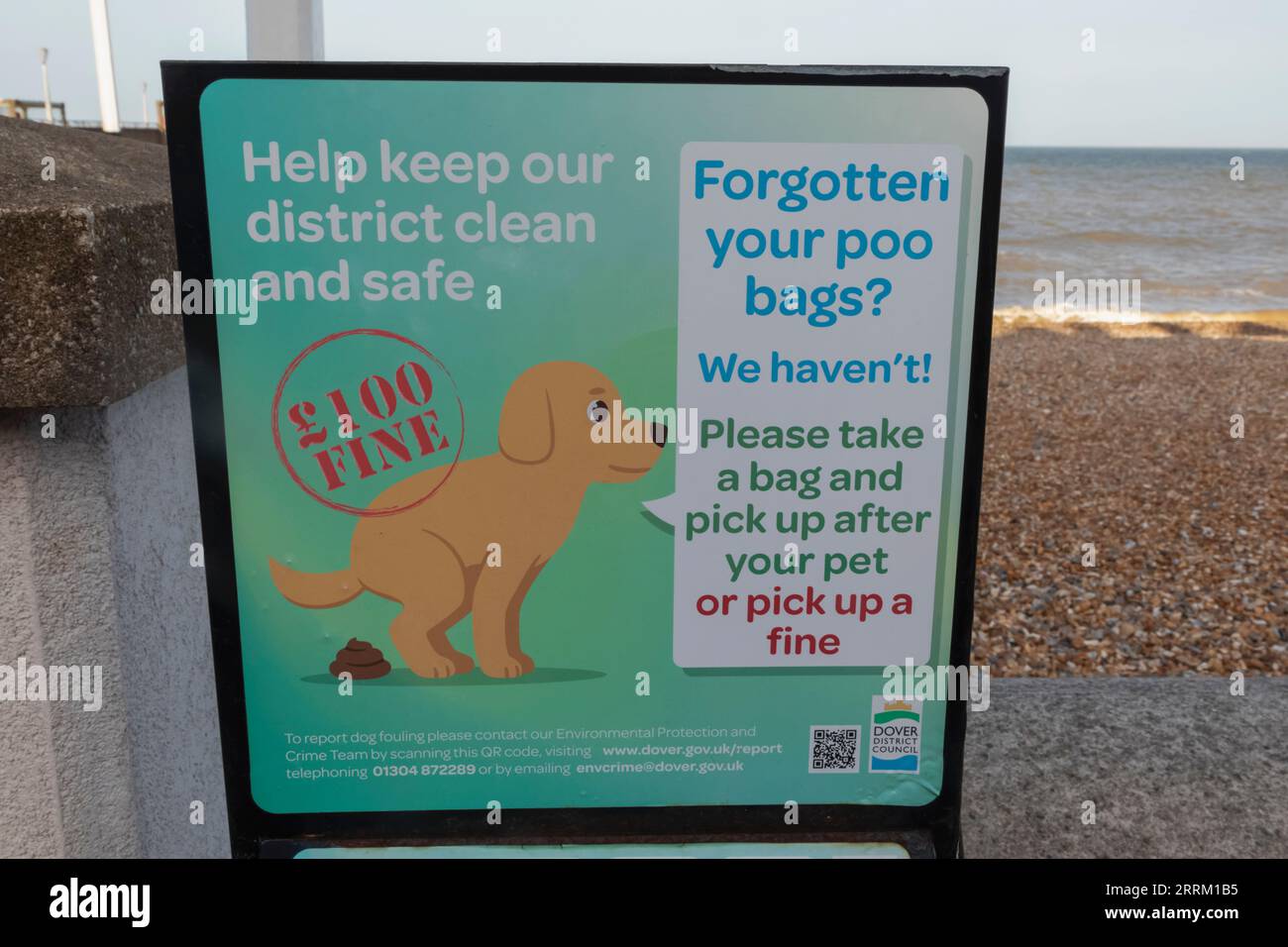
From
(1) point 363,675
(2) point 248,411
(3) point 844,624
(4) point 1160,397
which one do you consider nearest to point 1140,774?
(3) point 844,624

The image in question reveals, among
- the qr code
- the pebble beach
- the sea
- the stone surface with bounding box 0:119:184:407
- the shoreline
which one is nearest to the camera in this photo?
the stone surface with bounding box 0:119:184:407

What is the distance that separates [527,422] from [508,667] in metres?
0.44

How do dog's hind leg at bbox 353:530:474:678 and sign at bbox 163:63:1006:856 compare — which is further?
dog's hind leg at bbox 353:530:474:678

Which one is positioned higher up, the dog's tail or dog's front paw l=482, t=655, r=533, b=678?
the dog's tail

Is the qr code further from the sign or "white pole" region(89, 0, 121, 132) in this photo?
"white pole" region(89, 0, 121, 132)

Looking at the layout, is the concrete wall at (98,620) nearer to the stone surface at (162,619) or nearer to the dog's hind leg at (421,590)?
the stone surface at (162,619)

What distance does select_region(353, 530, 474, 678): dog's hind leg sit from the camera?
5.83ft

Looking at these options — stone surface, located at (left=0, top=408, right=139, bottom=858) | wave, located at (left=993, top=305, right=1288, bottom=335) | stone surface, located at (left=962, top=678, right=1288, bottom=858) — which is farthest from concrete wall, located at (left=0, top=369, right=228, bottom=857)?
wave, located at (left=993, top=305, right=1288, bottom=335)

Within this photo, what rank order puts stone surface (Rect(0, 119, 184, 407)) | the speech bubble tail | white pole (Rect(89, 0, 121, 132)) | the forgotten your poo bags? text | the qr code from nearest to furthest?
Result: stone surface (Rect(0, 119, 184, 407)), the forgotten your poo bags? text, the speech bubble tail, the qr code, white pole (Rect(89, 0, 121, 132))

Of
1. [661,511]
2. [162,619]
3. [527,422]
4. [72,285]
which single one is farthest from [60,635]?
[661,511]

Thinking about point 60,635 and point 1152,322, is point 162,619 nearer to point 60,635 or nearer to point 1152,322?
point 60,635

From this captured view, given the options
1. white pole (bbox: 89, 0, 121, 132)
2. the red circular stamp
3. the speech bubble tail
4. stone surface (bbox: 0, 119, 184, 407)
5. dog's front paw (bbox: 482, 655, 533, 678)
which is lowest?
dog's front paw (bbox: 482, 655, 533, 678)

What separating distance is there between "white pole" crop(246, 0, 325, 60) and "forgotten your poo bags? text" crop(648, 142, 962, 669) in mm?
1317

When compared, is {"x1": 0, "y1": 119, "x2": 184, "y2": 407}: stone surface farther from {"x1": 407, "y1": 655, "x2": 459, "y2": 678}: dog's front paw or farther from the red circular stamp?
{"x1": 407, "y1": 655, "x2": 459, "y2": 678}: dog's front paw
